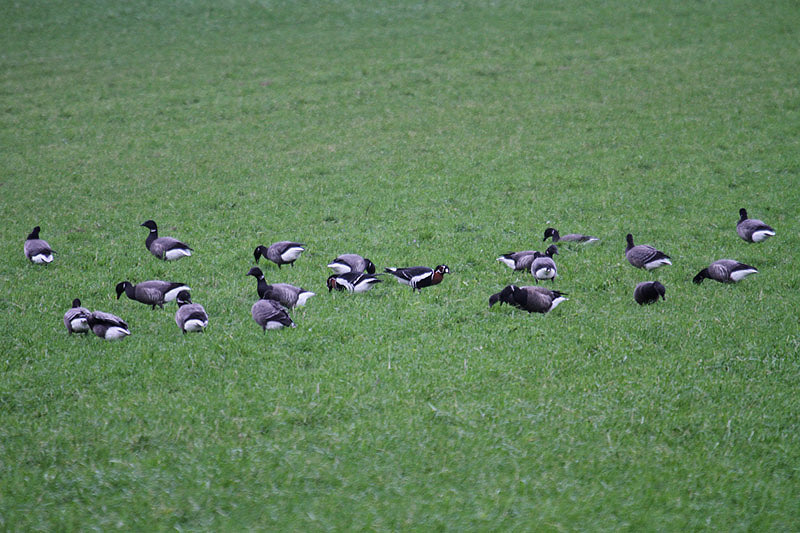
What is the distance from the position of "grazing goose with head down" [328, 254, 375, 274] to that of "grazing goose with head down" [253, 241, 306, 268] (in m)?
1.11

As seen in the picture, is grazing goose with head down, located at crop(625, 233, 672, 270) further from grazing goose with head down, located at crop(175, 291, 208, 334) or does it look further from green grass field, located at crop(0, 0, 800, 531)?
grazing goose with head down, located at crop(175, 291, 208, 334)

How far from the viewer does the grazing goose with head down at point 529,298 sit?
469 inches

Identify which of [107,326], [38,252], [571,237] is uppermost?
[107,326]

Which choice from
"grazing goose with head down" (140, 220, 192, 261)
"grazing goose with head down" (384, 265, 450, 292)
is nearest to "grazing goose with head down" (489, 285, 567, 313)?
"grazing goose with head down" (384, 265, 450, 292)

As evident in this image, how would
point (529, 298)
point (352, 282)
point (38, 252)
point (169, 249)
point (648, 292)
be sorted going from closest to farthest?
point (529, 298)
point (648, 292)
point (352, 282)
point (38, 252)
point (169, 249)

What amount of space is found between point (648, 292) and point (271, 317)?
703 cm

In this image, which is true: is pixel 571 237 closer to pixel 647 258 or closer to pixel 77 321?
pixel 647 258

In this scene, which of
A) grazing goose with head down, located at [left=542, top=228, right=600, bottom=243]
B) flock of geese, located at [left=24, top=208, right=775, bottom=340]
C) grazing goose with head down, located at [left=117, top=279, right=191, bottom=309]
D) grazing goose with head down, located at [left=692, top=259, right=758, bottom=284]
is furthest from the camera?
grazing goose with head down, located at [left=542, top=228, right=600, bottom=243]

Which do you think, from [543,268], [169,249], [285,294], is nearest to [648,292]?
[543,268]

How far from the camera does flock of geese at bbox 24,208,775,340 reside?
1118 cm

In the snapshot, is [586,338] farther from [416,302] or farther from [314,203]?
[314,203]

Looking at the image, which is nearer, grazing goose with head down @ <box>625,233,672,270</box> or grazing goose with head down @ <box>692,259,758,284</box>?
grazing goose with head down @ <box>692,259,758,284</box>

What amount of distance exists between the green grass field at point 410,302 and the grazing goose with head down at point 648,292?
58 centimetres

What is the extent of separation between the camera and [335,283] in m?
13.4
